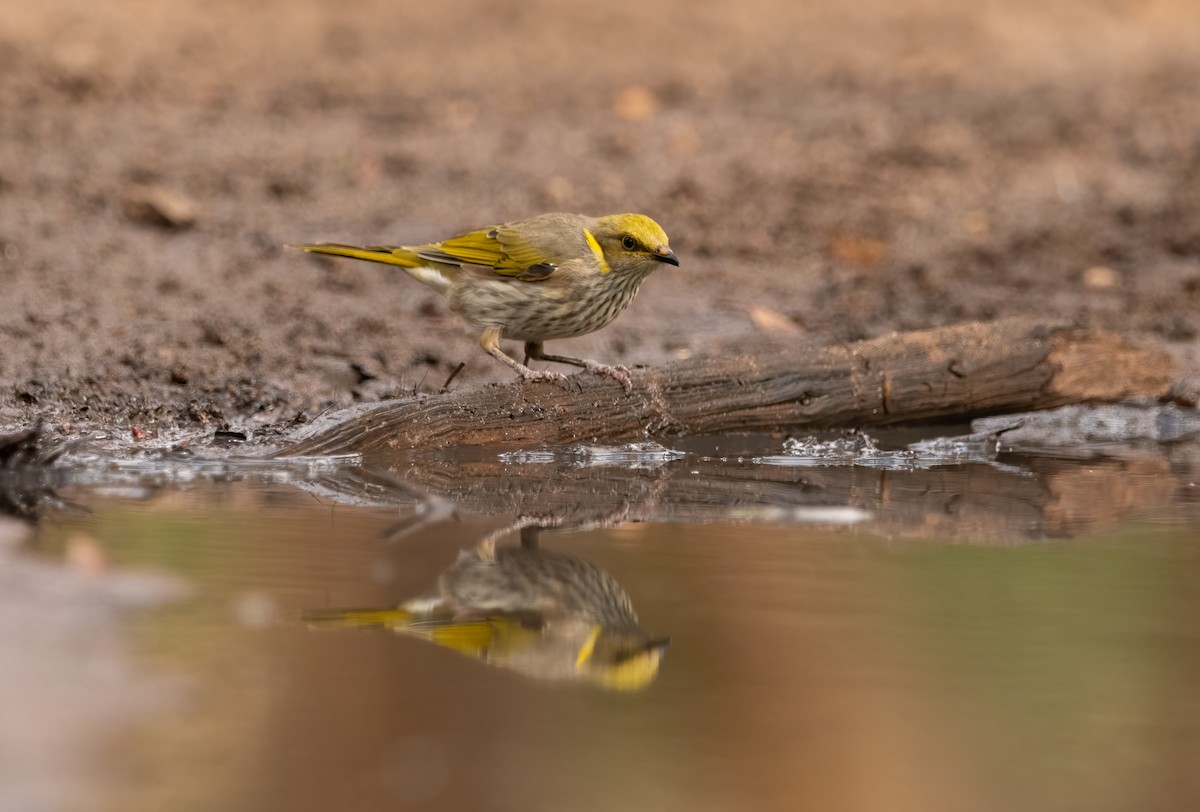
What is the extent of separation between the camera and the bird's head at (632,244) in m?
6.79

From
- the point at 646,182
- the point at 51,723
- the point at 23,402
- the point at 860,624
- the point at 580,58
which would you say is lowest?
the point at 51,723

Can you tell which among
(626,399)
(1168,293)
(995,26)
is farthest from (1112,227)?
(626,399)

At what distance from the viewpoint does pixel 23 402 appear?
23.2 feet

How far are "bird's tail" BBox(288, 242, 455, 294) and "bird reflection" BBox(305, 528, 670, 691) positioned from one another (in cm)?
233

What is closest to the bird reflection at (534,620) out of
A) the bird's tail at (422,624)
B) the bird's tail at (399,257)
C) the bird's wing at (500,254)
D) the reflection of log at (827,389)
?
the bird's tail at (422,624)

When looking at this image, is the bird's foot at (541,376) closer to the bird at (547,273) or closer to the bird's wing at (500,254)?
the bird at (547,273)

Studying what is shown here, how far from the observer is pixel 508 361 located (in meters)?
6.69

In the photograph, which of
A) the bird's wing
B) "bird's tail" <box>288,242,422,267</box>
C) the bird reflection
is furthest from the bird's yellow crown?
the bird reflection

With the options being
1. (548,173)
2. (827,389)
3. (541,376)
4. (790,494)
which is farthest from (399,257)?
(548,173)

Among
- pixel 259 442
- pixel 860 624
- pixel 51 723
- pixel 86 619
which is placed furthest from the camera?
pixel 259 442

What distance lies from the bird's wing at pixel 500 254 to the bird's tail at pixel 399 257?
4 cm

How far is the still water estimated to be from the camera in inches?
132

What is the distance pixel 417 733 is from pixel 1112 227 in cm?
886

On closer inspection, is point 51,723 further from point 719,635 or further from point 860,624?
point 860,624
